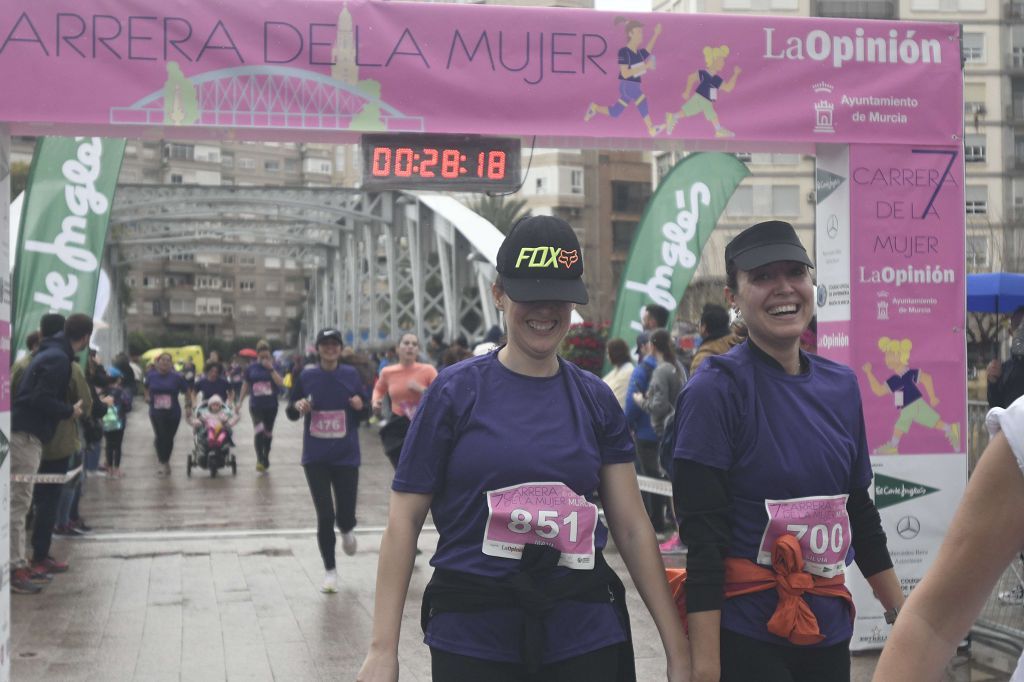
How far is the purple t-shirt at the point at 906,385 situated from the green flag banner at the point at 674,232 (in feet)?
16.2

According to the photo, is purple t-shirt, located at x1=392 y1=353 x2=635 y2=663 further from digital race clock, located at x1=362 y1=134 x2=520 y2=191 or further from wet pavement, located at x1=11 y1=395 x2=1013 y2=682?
wet pavement, located at x1=11 y1=395 x2=1013 y2=682

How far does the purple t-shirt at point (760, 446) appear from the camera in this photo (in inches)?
132

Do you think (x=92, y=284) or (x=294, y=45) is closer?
(x=294, y=45)

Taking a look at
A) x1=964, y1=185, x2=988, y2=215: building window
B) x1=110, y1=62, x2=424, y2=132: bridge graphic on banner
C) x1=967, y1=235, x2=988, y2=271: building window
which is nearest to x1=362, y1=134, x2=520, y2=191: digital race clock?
x1=110, y1=62, x2=424, y2=132: bridge graphic on banner

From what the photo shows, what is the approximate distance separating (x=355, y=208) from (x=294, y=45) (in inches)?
1627

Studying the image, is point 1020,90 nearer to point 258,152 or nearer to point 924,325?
point 924,325

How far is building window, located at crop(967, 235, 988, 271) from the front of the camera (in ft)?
123

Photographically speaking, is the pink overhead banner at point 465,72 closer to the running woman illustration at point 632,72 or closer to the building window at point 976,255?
the running woman illustration at point 632,72

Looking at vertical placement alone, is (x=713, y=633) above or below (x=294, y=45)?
below

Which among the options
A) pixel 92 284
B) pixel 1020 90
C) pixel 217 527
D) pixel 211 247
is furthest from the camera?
pixel 1020 90

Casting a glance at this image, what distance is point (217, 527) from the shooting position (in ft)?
45.4

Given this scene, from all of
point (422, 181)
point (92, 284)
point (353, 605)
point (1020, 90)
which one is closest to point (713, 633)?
point (422, 181)

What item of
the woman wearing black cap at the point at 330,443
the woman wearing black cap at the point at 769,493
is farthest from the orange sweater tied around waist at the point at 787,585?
the woman wearing black cap at the point at 330,443

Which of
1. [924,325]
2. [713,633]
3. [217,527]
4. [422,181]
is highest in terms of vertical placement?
[422,181]
